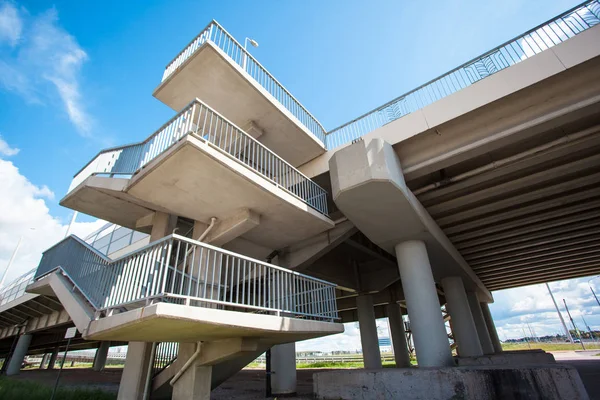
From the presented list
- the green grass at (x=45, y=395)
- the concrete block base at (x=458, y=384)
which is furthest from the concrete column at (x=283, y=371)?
the green grass at (x=45, y=395)

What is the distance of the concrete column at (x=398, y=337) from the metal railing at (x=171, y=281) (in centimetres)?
1434

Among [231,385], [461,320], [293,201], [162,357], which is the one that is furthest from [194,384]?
[461,320]

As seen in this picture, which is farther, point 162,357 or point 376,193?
point 162,357

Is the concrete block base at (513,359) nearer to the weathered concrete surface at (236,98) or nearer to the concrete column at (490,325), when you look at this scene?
the weathered concrete surface at (236,98)

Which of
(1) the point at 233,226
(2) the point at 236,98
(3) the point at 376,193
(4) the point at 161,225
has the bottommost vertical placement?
(1) the point at 233,226

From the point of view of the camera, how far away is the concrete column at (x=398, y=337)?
1973cm

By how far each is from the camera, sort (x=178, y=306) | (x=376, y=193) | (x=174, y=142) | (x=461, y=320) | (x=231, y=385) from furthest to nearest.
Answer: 1. (x=461, y=320)
2. (x=231, y=385)
3. (x=376, y=193)
4. (x=174, y=142)
5. (x=178, y=306)

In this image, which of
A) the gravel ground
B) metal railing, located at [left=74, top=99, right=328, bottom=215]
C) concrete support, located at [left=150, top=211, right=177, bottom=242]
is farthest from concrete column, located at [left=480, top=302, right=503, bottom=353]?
concrete support, located at [left=150, top=211, right=177, bottom=242]

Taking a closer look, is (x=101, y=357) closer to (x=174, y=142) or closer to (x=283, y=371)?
(x=283, y=371)

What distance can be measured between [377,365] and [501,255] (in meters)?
10.2

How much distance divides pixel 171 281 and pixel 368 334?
41.1ft

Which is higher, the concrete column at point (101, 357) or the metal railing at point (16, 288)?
the metal railing at point (16, 288)

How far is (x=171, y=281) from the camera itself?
336 inches

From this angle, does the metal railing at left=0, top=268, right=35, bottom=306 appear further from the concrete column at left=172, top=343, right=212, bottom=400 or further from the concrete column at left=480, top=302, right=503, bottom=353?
the concrete column at left=480, top=302, right=503, bottom=353
